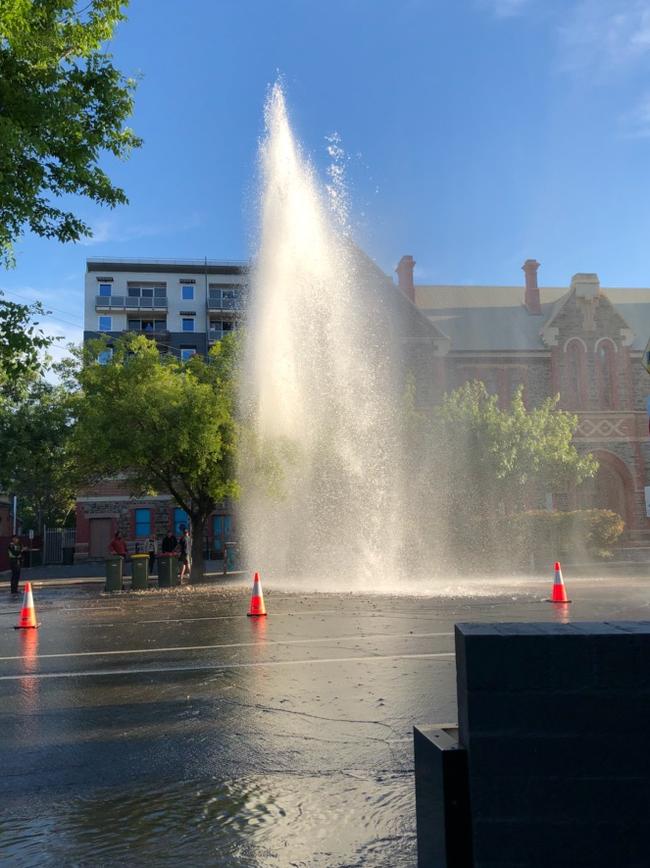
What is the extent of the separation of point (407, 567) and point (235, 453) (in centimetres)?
693

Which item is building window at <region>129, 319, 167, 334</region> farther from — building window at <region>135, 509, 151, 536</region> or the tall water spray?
the tall water spray

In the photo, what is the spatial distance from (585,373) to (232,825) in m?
40.2

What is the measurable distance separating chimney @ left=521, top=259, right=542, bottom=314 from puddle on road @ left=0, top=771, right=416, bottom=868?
4252 centimetres

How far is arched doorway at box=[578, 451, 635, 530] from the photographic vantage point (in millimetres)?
40281

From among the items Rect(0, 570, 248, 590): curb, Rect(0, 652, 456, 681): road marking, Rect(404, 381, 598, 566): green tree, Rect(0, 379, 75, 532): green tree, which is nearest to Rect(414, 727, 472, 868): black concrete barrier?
Rect(0, 652, 456, 681): road marking

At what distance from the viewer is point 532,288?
44.9 meters

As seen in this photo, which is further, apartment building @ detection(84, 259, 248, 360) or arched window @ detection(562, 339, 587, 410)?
apartment building @ detection(84, 259, 248, 360)

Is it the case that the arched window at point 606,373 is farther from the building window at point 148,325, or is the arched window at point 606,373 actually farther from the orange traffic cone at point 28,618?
the building window at point 148,325

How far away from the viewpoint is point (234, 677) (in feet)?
26.7

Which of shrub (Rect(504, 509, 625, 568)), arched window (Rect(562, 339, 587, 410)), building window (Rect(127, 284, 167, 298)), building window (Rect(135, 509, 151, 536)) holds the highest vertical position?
building window (Rect(127, 284, 167, 298))

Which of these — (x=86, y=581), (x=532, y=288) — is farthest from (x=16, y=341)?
(x=532, y=288)

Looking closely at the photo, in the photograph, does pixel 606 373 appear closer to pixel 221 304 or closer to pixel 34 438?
pixel 34 438

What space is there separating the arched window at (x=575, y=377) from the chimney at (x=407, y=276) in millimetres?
9265

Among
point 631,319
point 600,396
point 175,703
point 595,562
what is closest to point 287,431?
point 595,562
